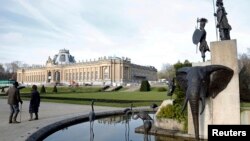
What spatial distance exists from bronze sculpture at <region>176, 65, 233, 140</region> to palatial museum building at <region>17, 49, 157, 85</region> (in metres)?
83.0

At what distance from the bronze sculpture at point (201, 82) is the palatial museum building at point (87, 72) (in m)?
83.0

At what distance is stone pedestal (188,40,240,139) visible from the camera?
320 inches

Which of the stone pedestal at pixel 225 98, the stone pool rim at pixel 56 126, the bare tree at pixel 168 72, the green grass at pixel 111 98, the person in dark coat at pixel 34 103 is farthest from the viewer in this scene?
the bare tree at pixel 168 72

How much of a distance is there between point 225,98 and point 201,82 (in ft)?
5.22

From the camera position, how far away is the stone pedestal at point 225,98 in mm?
8125

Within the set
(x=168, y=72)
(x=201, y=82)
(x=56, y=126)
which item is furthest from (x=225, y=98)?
(x=168, y=72)

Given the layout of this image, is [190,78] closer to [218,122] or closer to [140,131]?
[218,122]

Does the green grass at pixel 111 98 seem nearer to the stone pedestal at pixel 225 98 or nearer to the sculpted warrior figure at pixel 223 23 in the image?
the stone pedestal at pixel 225 98

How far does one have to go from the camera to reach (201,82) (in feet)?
23.0

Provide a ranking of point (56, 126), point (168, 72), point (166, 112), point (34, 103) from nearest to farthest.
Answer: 1. point (166, 112)
2. point (56, 126)
3. point (34, 103)
4. point (168, 72)

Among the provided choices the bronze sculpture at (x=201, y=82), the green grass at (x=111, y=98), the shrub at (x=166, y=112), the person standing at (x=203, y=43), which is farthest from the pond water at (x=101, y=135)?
the green grass at (x=111, y=98)

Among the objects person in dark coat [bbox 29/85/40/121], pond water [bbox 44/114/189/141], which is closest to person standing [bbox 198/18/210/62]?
pond water [bbox 44/114/189/141]

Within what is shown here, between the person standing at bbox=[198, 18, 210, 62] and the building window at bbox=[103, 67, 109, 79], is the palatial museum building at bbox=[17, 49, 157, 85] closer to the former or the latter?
the building window at bbox=[103, 67, 109, 79]

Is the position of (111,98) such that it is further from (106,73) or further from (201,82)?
(106,73)
